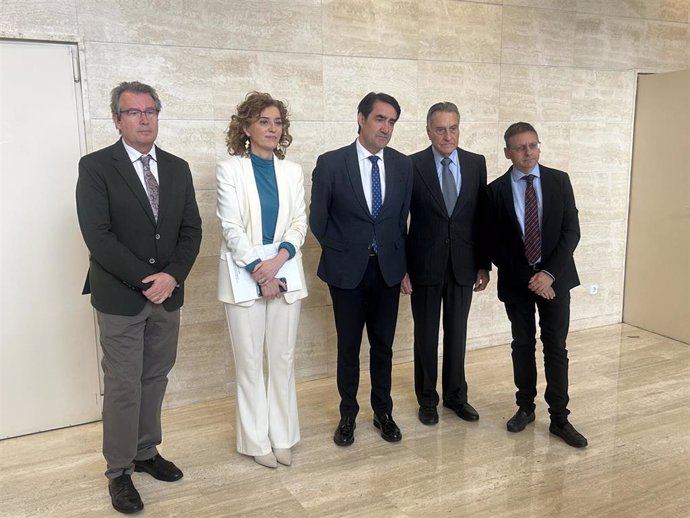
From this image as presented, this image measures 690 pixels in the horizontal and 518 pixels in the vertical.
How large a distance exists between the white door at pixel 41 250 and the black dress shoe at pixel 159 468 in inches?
31.4

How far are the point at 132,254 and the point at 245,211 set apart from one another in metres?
0.53

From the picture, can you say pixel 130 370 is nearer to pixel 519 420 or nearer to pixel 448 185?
pixel 448 185

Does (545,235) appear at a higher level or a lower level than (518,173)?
lower

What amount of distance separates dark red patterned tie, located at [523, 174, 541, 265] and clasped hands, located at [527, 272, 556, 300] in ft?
0.29

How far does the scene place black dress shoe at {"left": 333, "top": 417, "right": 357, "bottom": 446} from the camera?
3.49 m

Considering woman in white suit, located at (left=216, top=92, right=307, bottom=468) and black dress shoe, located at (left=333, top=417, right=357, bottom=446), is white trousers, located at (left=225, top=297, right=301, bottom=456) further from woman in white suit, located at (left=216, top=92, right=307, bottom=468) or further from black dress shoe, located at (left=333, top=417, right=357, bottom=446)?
black dress shoe, located at (left=333, top=417, right=357, bottom=446)

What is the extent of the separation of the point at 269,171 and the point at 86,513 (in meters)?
1.68

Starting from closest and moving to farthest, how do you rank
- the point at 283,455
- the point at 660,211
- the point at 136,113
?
1. the point at 136,113
2. the point at 283,455
3. the point at 660,211

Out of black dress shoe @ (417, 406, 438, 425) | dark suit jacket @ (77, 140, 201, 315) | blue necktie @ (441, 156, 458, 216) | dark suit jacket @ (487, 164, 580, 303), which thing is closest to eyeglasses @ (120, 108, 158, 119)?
dark suit jacket @ (77, 140, 201, 315)

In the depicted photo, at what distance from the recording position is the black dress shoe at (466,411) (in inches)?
149

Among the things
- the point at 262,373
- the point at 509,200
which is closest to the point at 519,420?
the point at 509,200

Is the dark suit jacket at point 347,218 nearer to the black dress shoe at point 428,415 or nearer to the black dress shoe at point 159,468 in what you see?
the black dress shoe at point 428,415

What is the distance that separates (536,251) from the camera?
339 centimetres

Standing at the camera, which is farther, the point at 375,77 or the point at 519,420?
the point at 375,77
